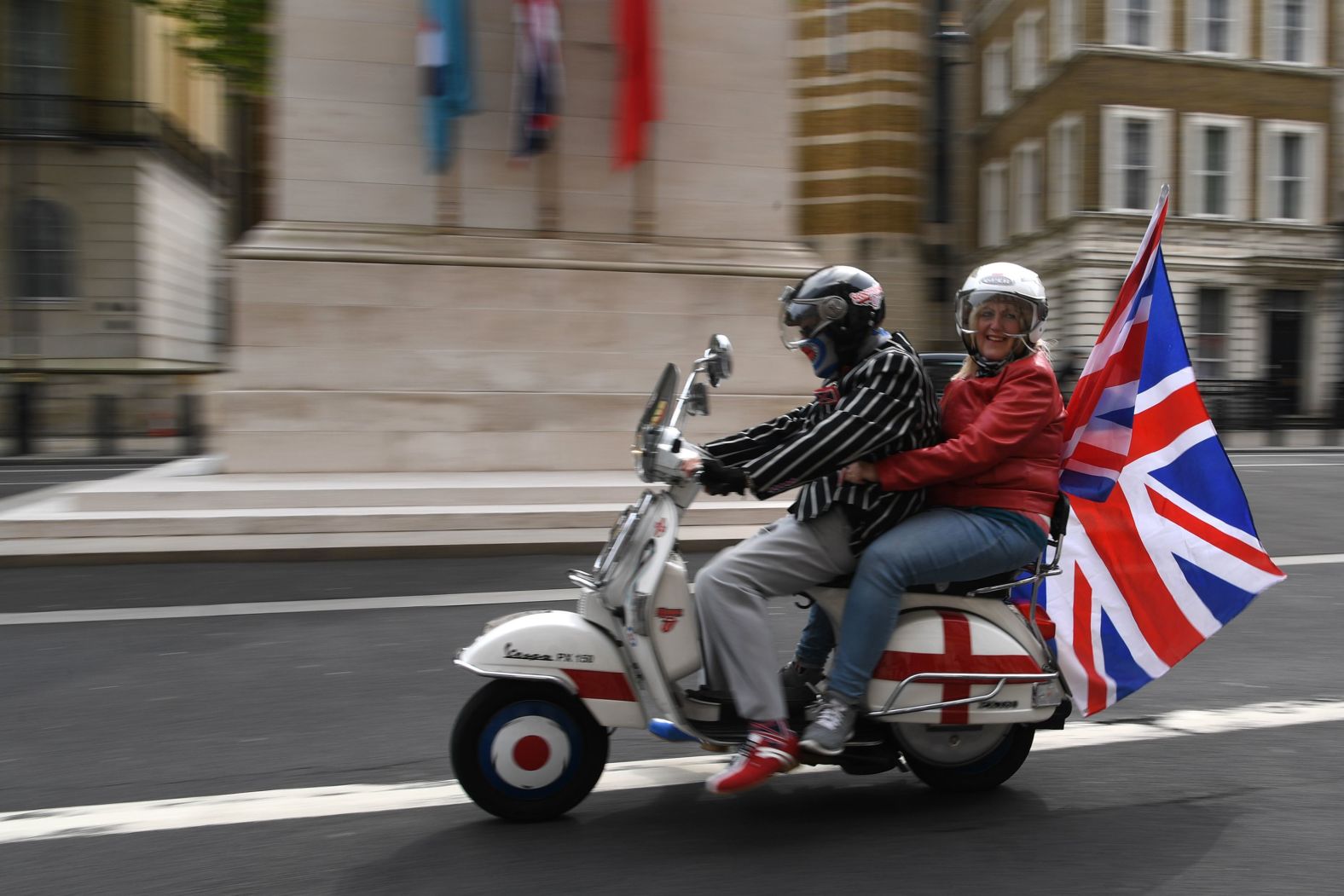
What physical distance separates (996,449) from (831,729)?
3.13 feet

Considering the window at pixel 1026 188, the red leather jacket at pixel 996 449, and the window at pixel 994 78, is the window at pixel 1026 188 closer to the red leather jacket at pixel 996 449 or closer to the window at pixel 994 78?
the window at pixel 994 78

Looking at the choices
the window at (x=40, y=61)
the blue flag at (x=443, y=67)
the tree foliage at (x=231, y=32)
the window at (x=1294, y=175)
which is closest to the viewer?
the blue flag at (x=443, y=67)

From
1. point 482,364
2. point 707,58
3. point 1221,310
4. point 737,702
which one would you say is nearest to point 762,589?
point 737,702

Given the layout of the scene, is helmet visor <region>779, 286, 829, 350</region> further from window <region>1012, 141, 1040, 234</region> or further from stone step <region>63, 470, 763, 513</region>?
window <region>1012, 141, 1040, 234</region>

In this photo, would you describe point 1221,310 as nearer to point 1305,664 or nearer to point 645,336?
point 645,336

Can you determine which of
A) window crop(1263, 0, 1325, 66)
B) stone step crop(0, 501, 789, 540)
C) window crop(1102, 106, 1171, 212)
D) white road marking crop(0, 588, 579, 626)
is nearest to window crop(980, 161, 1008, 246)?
window crop(1102, 106, 1171, 212)

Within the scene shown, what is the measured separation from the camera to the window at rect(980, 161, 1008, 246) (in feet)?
115

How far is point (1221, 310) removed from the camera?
3048cm

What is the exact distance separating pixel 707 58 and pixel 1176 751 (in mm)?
9792

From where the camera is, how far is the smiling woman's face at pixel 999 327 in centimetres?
378

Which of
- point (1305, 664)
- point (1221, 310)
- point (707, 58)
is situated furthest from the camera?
point (1221, 310)

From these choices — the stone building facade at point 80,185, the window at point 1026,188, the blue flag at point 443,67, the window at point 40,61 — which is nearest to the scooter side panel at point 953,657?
the blue flag at point 443,67

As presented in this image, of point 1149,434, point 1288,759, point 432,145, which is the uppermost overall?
point 432,145

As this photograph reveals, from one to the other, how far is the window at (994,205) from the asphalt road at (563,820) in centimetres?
3033
